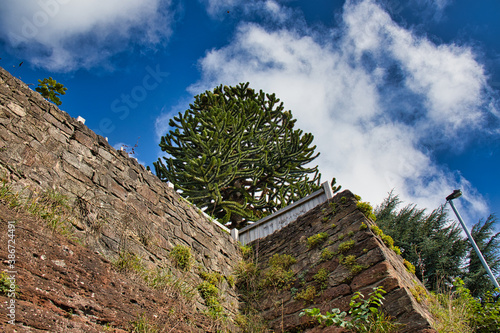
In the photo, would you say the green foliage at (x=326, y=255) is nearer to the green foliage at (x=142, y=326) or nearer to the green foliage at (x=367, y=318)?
the green foliage at (x=367, y=318)

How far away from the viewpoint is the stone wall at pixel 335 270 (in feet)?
13.0

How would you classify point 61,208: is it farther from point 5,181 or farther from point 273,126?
point 273,126

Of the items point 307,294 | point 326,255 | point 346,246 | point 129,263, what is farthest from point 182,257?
→ point 346,246

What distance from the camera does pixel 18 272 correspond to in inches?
95.2

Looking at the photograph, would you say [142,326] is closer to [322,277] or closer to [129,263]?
[129,263]

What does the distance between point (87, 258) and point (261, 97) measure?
433 inches

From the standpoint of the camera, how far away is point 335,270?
4.85 m

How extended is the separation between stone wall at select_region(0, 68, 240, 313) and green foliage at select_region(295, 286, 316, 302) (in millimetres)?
1110

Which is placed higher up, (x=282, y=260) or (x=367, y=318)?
(x=282, y=260)

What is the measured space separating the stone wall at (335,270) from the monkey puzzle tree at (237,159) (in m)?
2.89

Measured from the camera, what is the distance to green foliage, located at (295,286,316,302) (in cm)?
481

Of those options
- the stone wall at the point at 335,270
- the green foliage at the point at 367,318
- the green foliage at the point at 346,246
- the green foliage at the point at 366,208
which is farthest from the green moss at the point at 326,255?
the green foliage at the point at 367,318

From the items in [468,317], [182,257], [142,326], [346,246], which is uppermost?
[182,257]

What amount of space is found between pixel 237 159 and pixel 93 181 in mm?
5357
